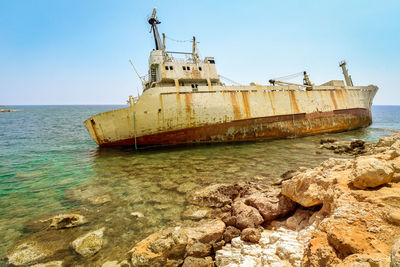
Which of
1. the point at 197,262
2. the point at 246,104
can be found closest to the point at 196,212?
the point at 197,262

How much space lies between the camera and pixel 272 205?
12.2 feet

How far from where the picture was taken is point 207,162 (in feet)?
29.1

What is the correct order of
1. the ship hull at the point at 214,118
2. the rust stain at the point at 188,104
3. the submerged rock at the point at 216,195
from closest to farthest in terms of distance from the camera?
the submerged rock at the point at 216,195 < the ship hull at the point at 214,118 < the rust stain at the point at 188,104

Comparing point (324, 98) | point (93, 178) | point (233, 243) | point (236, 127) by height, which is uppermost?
point (324, 98)

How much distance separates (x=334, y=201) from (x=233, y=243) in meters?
1.70

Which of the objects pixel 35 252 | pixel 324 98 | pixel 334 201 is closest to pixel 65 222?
pixel 35 252

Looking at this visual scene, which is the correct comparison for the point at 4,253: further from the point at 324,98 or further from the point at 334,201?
the point at 324,98

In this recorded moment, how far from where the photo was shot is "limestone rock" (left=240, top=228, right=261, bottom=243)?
3010 mm

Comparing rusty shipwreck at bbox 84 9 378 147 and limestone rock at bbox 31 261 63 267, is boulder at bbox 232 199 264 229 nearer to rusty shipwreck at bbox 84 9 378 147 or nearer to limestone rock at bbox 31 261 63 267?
limestone rock at bbox 31 261 63 267

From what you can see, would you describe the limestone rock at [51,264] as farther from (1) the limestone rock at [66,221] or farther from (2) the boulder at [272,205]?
(2) the boulder at [272,205]

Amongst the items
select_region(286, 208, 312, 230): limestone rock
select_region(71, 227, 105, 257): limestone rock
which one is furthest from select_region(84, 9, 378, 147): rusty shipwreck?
select_region(286, 208, 312, 230): limestone rock

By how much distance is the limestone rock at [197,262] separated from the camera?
9.11ft

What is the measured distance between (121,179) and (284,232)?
19.4ft

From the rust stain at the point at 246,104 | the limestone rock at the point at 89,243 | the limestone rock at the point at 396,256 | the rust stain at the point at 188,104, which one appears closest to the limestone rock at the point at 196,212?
the limestone rock at the point at 89,243
